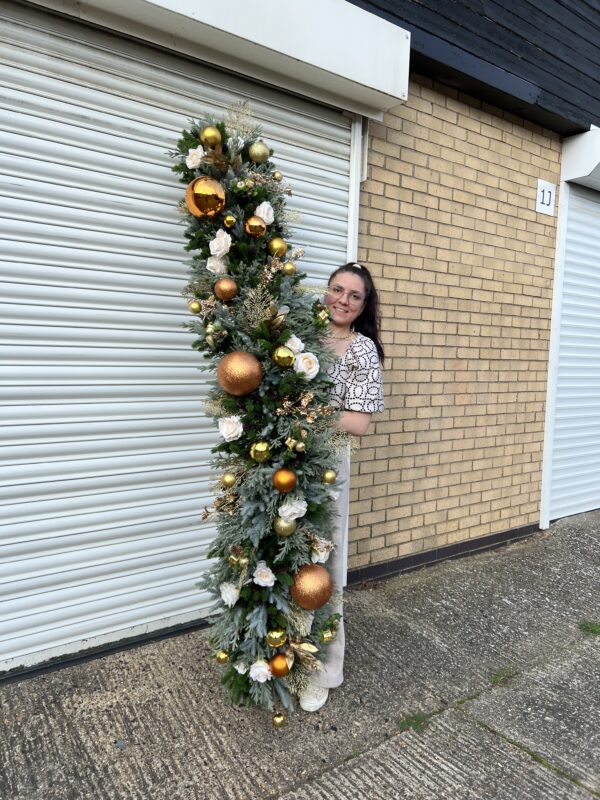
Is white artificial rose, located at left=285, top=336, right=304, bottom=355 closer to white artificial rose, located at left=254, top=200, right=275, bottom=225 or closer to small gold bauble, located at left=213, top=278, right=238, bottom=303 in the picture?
small gold bauble, located at left=213, top=278, right=238, bottom=303

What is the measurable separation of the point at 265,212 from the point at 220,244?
23 cm

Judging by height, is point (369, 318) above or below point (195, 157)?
below

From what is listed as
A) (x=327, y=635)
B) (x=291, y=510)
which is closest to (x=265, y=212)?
(x=291, y=510)

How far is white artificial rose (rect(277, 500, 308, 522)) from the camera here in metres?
2.21

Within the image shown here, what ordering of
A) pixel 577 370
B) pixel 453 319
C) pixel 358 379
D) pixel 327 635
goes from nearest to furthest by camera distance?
pixel 327 635, pixel 358 379, pixel 453 319, pixel 577 370

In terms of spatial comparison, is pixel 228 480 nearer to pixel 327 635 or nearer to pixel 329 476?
pixel 329 476

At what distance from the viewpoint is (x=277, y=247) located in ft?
7.58

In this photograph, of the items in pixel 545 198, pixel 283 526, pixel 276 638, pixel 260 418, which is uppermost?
pixel 545 198

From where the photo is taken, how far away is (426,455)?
4.20 m

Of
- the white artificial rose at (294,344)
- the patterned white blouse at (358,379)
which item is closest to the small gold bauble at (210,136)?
the white artificial rose at (294,344)

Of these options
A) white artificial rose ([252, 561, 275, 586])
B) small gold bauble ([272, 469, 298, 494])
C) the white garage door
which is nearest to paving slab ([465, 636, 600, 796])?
white artificial rose ([252, 561, 275, 586])

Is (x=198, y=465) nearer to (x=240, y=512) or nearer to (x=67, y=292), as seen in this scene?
(x=240, y=512)

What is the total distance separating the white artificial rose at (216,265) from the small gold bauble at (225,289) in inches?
1.6

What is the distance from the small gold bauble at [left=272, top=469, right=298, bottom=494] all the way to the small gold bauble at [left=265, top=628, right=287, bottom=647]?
57 centimetres
